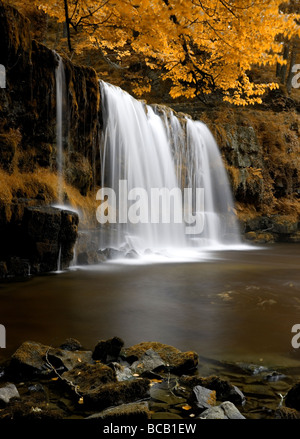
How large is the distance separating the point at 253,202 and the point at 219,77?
1293 centimetres

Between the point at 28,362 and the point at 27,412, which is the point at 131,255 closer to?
the point at 28,362

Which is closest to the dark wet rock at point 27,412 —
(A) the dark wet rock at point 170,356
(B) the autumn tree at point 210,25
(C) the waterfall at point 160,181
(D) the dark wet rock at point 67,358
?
(D) the dark wet rock at point 67,358

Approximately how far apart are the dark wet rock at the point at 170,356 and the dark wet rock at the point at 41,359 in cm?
43

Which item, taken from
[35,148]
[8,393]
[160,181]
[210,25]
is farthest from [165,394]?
[160,181]

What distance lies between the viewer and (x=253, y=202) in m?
18.6

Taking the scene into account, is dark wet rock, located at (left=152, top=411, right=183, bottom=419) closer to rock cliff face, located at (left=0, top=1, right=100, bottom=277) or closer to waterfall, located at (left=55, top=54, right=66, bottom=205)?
rock cliff face, located at (left=0, top=1, right=100, bottom=277)

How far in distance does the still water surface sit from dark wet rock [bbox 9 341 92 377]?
45 cm

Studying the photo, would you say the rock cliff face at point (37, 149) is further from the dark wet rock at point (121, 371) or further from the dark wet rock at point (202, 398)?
the dark wet rock at point (202, 398)

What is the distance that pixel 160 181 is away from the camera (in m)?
14.4

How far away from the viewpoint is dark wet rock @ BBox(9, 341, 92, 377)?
2.98 m

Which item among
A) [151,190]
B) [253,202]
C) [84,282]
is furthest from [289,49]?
[84,282]

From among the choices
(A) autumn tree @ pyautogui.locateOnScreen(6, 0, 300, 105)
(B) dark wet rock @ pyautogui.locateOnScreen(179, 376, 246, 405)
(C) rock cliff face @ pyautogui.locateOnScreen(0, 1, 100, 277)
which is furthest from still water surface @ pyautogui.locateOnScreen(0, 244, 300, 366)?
(A) autumn tree @ pyautogui.locateOnScreen(6, 0, 300, 105)

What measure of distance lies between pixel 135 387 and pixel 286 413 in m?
1.09

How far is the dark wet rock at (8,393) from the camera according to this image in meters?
2.42
